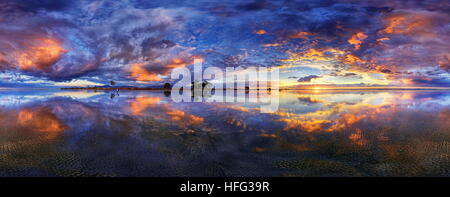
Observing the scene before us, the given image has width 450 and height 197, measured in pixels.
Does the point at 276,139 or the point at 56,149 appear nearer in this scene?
the point at 56,149

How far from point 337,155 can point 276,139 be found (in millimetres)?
2757

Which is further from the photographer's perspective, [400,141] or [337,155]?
[400,141]

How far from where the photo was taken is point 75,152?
332 inches

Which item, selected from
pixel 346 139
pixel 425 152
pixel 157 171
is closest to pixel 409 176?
pixel 425 152

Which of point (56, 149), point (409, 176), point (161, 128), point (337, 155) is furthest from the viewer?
point (161, 128)

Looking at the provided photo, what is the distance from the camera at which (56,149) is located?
8789 millimetres
